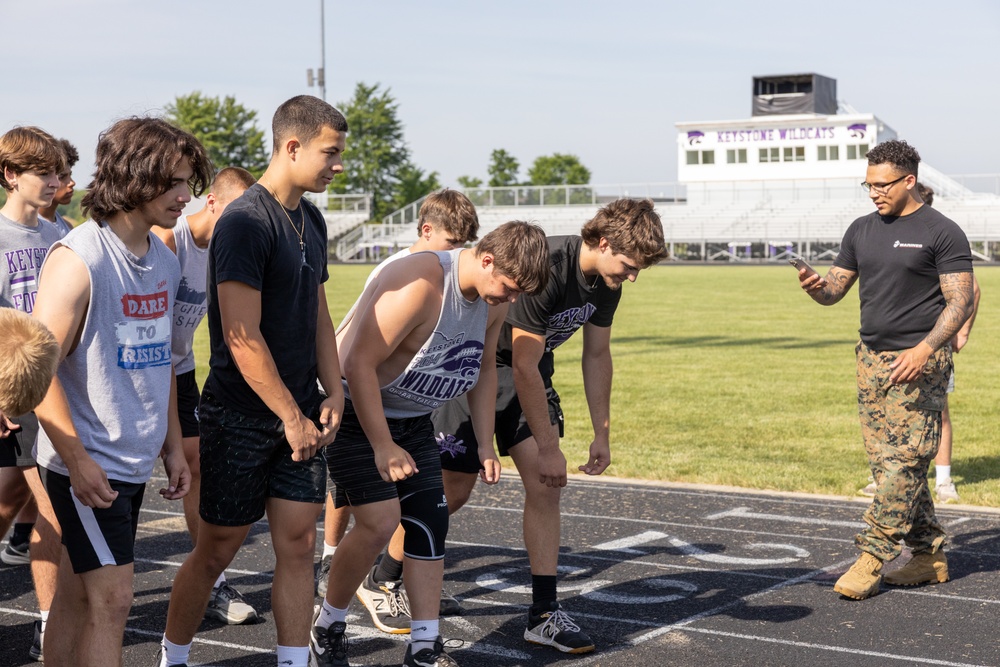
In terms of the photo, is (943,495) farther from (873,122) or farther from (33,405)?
(873,122)

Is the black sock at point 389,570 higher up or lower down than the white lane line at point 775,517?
higher up

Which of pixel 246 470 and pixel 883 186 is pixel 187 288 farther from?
pixel 883 186

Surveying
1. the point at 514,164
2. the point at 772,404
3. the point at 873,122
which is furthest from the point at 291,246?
the point at 514,164

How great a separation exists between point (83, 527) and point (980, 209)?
60025 mm

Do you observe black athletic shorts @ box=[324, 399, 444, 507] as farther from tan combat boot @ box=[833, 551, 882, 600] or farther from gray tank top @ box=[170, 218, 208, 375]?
tan combat boot @ box=[833, 551, 882, 600]

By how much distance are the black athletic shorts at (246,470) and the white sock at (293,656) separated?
0.43m

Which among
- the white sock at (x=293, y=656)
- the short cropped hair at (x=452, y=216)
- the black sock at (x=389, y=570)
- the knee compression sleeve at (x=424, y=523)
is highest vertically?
the short cropped hair at (x=452, y=216)

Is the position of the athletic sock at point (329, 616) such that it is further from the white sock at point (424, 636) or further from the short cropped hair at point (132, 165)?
the short cropped hair at point (132, 165)

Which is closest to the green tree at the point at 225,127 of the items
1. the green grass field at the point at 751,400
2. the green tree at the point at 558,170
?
the green tree at the point at 558,170

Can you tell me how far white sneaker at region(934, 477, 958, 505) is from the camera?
26.6ft


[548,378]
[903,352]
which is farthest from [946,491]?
[548,378]

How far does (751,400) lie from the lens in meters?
13.8

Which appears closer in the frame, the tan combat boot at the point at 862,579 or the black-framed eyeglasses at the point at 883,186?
the tan combat boot at the point at 862,579

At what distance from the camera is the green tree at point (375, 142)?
258ft
